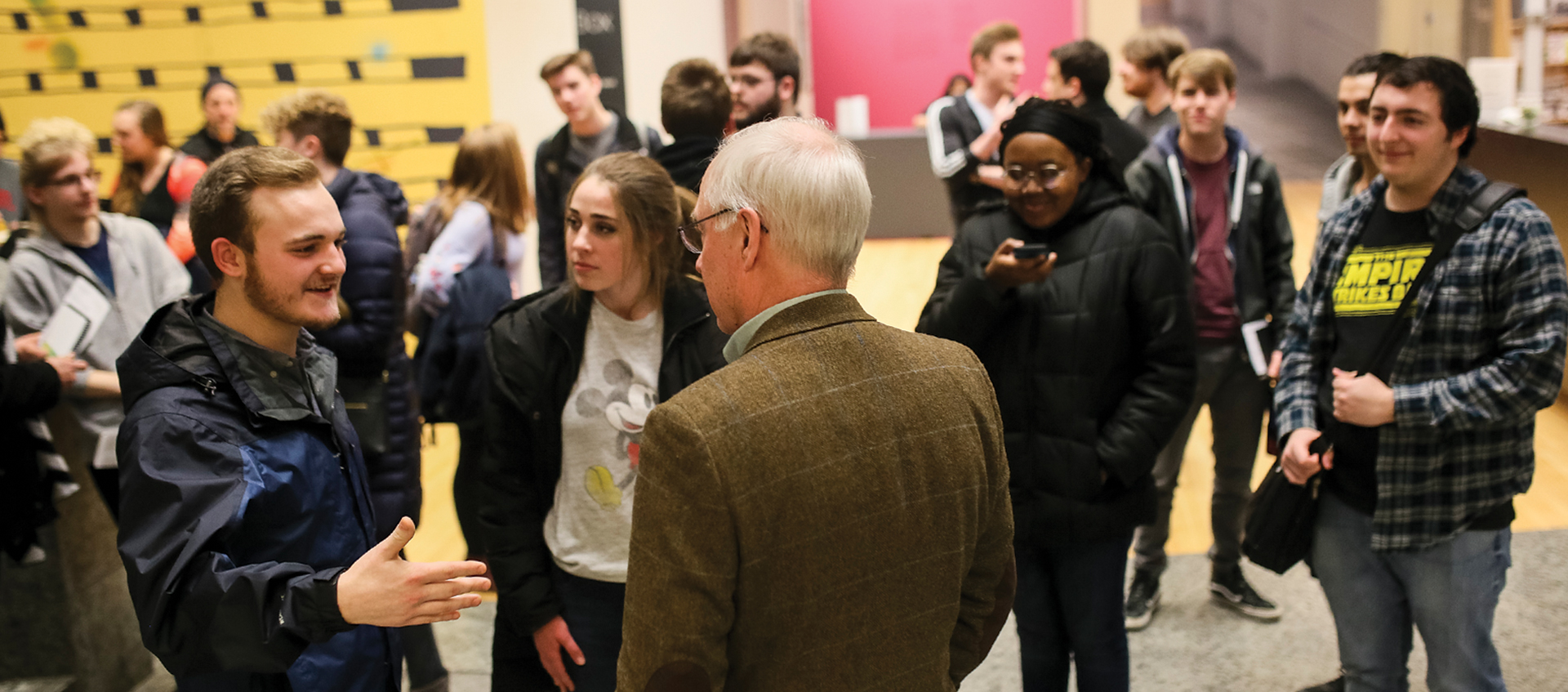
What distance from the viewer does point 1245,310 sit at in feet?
11.8

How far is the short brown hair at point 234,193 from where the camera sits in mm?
1818

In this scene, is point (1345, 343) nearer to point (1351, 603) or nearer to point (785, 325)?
point (1351, 603)

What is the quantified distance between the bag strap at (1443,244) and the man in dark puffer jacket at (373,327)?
2463 millimetres

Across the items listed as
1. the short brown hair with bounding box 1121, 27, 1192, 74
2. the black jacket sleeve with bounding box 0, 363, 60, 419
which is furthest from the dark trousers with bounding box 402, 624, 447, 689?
the short brown hair with bounding box 1121, 27, 1192, 74

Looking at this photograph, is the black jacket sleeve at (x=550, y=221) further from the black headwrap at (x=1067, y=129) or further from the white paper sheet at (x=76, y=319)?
the black headwrap at (x=1067, y=129)

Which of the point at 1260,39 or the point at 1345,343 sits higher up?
the point at 1260,39

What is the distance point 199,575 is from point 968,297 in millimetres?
1588

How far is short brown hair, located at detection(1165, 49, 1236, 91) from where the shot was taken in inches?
142

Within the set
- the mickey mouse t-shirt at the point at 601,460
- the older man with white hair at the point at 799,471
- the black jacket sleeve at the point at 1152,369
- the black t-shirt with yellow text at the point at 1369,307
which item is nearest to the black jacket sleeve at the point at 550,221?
the mickey mouse t-shirt at the point at 601,460

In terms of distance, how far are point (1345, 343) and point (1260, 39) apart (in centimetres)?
783

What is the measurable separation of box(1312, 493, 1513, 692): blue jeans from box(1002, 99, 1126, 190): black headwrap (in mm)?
881

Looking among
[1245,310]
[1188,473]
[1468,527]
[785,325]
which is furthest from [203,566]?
[1188,473]

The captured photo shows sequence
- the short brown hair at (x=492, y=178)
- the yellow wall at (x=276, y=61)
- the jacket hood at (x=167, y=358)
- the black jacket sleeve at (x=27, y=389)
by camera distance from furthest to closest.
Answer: the yellow wall at (x=276, y=61) < the short brown hair at (x=492, y=178) < the black jacket sleeve at (x=27, y=389) < the jacket hood at (x=167, y=358)

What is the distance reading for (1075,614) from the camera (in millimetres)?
2555
